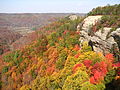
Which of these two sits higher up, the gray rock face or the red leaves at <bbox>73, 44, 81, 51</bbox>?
the gray rock face

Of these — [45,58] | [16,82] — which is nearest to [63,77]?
[45,58]

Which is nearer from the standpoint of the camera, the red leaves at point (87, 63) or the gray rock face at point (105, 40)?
the red leaves at point (87, 63)

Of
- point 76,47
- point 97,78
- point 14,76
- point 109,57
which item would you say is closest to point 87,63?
point 109,57

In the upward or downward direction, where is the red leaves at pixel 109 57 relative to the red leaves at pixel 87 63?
upward

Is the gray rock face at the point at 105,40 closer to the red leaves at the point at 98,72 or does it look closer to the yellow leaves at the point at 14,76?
the red leaves at the point at 98,72

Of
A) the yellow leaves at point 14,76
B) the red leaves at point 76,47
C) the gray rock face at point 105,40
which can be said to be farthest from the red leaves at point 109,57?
the yellow leaves at point 14,76

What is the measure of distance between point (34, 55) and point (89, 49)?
53571 mm

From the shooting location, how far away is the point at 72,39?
75.2 meters

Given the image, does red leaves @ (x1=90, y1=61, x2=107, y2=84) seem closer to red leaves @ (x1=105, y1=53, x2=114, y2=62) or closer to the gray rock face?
red leaves @ (x1=105, y1=53, x2=114, y2=62)

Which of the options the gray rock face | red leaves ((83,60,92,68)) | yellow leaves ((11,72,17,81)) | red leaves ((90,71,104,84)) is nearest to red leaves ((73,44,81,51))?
the gray rock face

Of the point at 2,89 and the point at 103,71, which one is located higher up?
the point at 103,71

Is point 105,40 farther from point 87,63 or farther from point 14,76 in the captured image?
point 14,76

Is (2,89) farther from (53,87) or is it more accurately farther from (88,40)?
(88,40)

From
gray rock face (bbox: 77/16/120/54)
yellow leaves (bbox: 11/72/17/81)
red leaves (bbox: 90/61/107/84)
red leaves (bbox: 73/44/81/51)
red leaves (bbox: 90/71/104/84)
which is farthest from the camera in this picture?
yellow leaves (bbox: 11/72/17/81)
